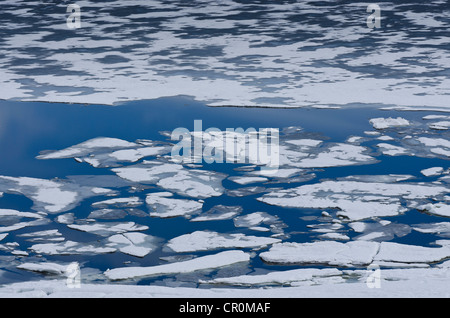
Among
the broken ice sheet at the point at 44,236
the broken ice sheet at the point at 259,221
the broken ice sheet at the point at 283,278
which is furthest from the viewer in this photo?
the broken ice sheet at the point at 259,221

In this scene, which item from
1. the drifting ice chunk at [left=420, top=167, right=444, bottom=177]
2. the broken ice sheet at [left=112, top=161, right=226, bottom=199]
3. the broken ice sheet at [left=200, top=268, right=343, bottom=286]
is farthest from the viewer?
the drifting ice chunk at [left=420, top=167, right=444, bottom=177]

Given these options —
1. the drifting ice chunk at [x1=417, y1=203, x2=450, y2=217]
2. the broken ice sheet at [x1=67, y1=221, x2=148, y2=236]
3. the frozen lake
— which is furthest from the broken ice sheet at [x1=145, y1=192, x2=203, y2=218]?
the drifting ice chunk at [x1=417, y1=203, x2=450, y2=217]

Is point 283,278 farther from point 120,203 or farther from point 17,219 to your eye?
point 17,219

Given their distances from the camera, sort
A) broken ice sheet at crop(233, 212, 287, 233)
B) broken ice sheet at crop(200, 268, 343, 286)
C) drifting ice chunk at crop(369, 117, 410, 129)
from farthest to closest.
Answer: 1. drifting ice chunk at crop(369, 117, 410, 129)
2. broken ice sheet at crop(233, 212, 287, 233)
3. broken ice sheet at crop(200, 268, 343, 286)

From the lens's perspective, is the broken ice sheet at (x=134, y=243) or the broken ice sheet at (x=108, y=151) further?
the broken ice sheet at (x=108, y=151)

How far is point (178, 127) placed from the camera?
4.04m

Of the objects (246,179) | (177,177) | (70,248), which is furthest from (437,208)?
(70,248)

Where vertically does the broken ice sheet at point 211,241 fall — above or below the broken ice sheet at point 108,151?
below

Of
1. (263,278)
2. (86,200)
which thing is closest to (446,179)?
(263,278)

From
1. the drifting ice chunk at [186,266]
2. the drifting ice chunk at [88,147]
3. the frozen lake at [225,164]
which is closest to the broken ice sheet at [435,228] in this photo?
the frozen lake at [225,164]

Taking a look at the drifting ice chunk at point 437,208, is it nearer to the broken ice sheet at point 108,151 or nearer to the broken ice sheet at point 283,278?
the broken ice sheet at point 283,278

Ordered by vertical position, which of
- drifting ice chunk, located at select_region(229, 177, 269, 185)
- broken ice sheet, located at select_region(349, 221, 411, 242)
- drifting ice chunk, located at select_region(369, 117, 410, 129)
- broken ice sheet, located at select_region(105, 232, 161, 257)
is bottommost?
broken ice sheet, located at select_region(349, 221, 411, 242)

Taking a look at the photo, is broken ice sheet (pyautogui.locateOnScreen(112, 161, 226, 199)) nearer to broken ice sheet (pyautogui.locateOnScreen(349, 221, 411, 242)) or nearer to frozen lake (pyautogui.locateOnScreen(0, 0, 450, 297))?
frozen lake (pyautogui.locateOnScreen(0, 0, 450, 297))

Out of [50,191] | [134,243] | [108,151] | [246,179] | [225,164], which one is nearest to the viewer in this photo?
[134,243]
